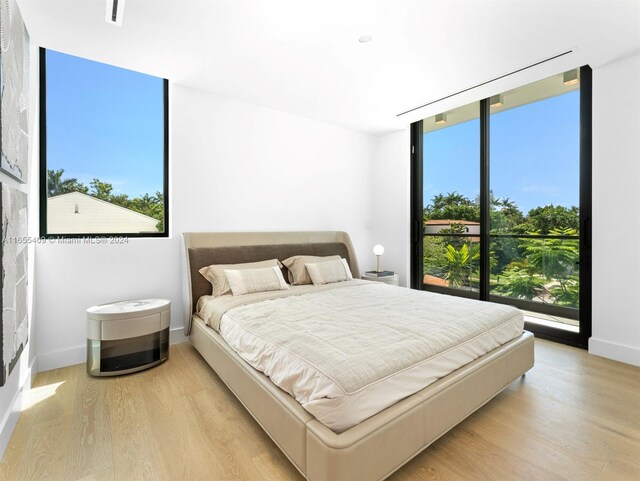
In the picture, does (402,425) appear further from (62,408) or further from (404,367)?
(62,408)

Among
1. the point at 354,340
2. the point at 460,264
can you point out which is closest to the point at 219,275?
the point at 354,340

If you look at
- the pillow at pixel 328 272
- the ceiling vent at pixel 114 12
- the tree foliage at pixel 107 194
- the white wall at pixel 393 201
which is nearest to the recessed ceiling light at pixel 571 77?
the white wall at pixel 393 201

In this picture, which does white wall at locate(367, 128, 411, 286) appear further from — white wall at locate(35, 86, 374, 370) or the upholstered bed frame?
the upholstered bed frame

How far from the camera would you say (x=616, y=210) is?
8.88 ft

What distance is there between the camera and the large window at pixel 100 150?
2.71m

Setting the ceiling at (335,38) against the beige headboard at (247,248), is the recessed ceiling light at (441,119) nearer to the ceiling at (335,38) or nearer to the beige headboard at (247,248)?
the ceiling at (335,38)

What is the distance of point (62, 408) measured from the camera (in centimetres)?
199

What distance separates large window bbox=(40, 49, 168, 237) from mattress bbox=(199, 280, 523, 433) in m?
1.25

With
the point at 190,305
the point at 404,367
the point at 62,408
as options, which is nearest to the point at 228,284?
the point at 190,305

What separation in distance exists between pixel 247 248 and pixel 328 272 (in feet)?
3.11

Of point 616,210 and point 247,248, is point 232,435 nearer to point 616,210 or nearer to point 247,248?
point 247,248

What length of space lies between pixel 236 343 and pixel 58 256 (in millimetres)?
1837

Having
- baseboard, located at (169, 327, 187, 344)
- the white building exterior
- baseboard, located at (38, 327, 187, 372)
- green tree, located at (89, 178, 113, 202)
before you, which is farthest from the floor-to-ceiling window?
baseboard, located at (38, 327, 187, 372)

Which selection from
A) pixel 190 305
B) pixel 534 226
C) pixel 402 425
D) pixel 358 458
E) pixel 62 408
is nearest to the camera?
pixel 358 458
